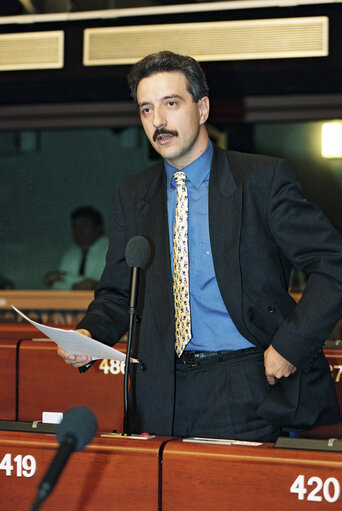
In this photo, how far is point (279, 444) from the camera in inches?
48.3

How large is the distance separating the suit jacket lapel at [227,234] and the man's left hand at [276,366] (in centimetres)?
8

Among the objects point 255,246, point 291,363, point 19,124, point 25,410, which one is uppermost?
point 19,124

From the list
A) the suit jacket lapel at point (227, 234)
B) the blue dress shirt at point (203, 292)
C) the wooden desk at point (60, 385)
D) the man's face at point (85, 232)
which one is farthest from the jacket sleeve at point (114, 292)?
the man's face at point (85, 232)

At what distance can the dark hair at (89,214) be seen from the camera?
256 inches

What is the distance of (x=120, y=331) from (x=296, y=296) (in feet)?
6.67

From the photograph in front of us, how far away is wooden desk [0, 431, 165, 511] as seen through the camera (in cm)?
119

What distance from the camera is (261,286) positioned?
1702 mm

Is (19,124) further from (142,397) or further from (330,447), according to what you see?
(330,447)

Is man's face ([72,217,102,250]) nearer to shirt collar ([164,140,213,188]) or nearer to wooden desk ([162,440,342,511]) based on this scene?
shirt collar ([164,140,213,188])

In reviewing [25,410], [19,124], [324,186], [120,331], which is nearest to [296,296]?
[25,410]

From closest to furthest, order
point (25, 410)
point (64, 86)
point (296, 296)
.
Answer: point (25, 410) < point (296, 296) < point (64, 86)

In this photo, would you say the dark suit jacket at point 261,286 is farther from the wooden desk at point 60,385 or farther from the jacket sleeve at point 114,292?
the wooden desk at point 60,385

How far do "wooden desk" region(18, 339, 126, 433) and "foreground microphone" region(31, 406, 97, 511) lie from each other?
1.60 metres

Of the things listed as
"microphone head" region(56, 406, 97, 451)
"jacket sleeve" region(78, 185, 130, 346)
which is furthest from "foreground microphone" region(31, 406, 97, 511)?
"jacket sleeve" region(78, 185, 130, 346)
